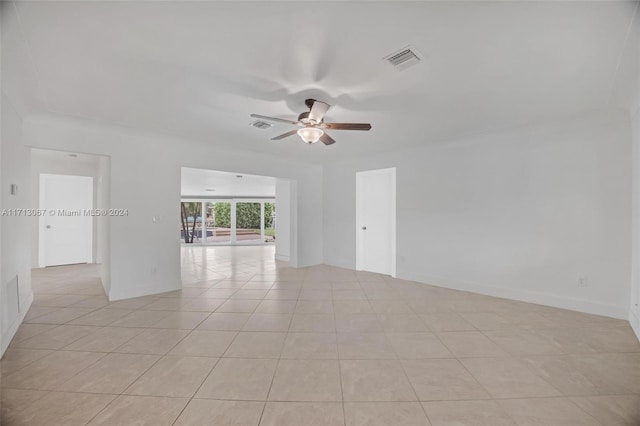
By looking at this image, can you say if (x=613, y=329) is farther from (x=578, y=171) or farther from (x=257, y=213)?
(x=257, y=213)

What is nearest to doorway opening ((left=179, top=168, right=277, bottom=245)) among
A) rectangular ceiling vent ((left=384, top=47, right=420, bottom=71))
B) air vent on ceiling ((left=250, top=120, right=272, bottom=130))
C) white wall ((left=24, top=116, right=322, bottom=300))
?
white wall ((left=24, top=116, right=322, bottom=300))

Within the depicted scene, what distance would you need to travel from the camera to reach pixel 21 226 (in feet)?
9.86

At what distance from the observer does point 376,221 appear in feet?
18.6

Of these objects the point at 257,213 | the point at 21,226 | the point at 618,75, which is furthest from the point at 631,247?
the point at 257,213

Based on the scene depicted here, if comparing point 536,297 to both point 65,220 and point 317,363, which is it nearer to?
point 317,363

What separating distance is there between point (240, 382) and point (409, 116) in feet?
11.0

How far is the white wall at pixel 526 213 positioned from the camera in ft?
10.4

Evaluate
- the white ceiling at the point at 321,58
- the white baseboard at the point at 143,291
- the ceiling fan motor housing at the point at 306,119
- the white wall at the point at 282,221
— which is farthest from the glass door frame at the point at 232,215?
the ceiling fan motor housing at the point at 306,119

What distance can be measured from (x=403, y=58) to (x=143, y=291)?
4.63m

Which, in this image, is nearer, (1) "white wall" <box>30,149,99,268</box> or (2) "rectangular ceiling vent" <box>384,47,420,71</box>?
(2) "rectangular ceiling vent" <box>384,47,420,71</box>

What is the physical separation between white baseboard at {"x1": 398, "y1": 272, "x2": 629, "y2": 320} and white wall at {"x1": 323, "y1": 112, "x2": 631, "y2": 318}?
0.04 ft

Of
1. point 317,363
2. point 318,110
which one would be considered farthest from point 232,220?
point 317,363

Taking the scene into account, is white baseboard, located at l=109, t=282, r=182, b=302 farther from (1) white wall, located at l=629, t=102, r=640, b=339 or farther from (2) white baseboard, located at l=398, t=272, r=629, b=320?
(1) white wall, located at l=629, t=102, r=640, b=339

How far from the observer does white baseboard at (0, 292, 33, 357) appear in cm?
234
